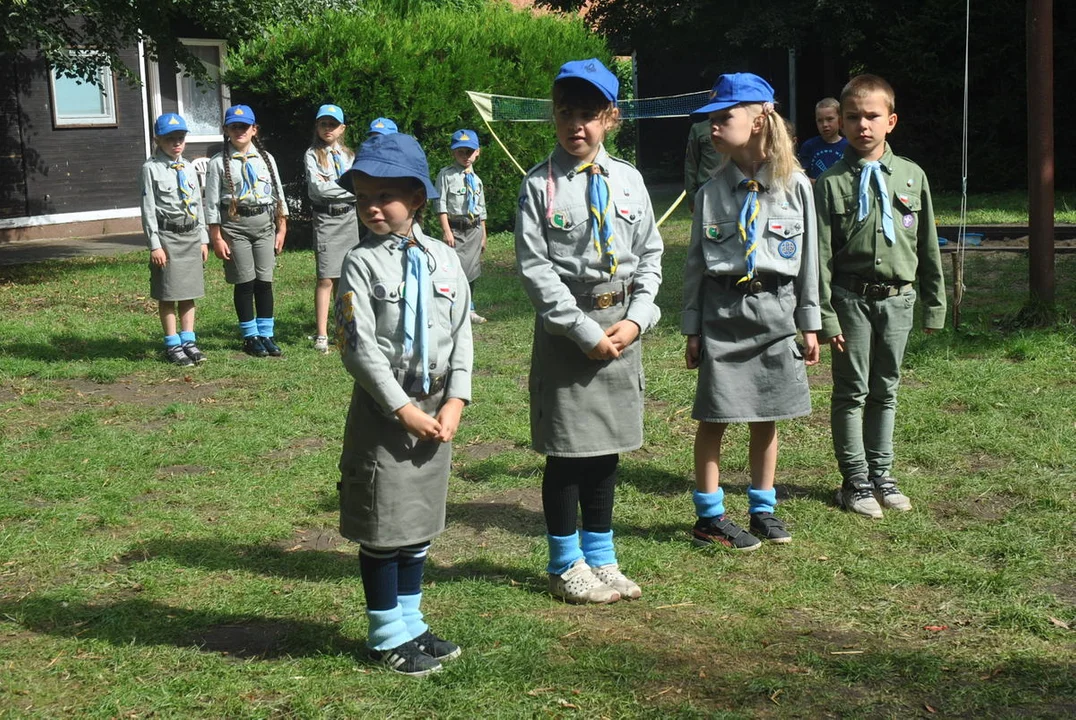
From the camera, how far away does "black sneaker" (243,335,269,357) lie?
9.76m

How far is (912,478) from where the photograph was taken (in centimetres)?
603

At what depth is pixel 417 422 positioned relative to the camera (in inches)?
146

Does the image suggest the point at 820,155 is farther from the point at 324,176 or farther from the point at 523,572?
the point at 523,572

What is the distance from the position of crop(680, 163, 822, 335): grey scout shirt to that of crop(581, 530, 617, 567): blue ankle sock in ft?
3.12

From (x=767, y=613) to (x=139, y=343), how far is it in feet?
24.1

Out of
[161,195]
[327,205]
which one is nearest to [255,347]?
[327,205]

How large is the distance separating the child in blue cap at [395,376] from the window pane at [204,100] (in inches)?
695

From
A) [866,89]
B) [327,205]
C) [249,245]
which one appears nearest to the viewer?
[866,89]

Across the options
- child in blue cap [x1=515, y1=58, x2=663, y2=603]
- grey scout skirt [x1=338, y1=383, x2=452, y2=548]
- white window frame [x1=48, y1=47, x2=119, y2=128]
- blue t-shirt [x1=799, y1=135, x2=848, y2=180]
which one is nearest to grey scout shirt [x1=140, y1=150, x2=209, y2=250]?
blue t-shirt [x1=799, y1=135, x2=848, y2=180]

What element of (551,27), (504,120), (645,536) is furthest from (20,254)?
(645,536)

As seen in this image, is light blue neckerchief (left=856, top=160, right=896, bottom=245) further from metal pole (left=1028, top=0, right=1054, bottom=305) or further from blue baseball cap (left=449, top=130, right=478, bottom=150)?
blue baseball cap (left=449, top=130, right=478, bottom=150)

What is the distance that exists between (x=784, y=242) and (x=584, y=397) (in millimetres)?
1129

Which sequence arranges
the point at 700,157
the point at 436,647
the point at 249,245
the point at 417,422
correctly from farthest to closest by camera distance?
the point at 249,245 → the point at 700,157 → the point at 436,647 → the point at 417,422

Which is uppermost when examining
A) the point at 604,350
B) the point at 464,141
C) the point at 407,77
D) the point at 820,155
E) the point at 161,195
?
the point at 407,77
